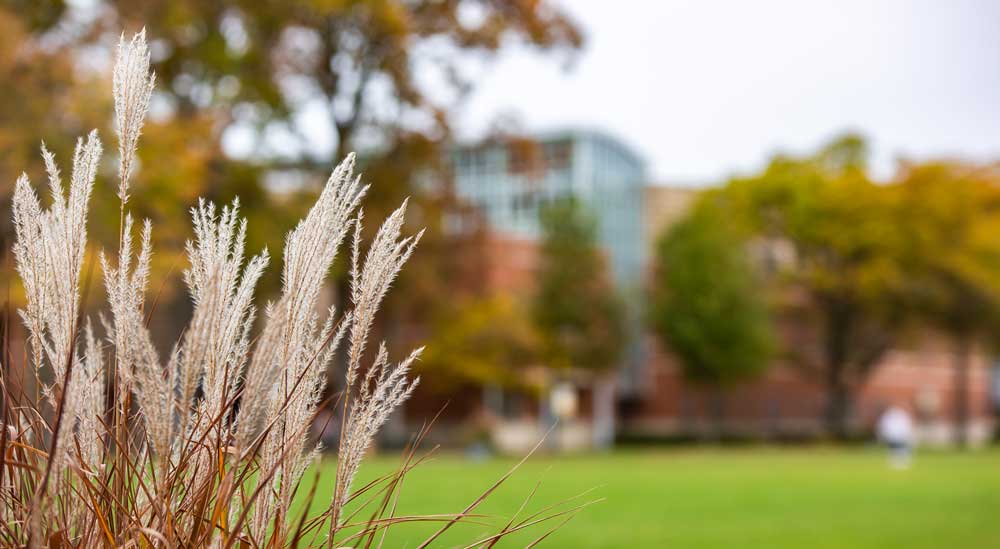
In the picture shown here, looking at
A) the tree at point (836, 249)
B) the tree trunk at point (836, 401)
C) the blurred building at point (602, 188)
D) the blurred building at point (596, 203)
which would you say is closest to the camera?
the tree at point (836, 249)

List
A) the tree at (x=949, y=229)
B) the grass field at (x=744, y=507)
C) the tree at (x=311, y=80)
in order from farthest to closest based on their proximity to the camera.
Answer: the tree at (x=949, y=229) → the tree at (x=311, y=80) → the grass field at (x=744, y=507)

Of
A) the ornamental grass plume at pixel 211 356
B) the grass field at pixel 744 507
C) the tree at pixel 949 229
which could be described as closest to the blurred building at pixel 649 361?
the tree at pixel 949 229

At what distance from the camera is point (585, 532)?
10.7 m

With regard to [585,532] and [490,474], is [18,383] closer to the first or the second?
[585,532]

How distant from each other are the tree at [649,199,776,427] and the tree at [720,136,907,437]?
7.14 feet

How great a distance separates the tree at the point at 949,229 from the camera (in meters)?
44.7

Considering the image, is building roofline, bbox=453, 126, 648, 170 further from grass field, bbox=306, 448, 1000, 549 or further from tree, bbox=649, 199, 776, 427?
grass field, bbox=306, 448, 1000, 549

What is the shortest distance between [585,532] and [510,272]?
39.5m

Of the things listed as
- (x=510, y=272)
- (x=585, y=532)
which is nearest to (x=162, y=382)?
(x=585, y=532)

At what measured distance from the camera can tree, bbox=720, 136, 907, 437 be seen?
151 ft

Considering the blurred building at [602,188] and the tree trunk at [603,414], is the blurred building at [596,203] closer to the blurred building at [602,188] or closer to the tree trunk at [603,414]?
the blurred building at [602,188]

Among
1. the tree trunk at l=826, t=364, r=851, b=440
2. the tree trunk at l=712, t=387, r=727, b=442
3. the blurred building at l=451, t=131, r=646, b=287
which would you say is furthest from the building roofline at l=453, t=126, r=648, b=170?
the tree trunk at l=826, t=364, r=851, b=440

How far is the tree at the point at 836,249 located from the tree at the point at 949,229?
0.73 m

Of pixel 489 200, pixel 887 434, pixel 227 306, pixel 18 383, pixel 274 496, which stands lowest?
pixel 887 434
